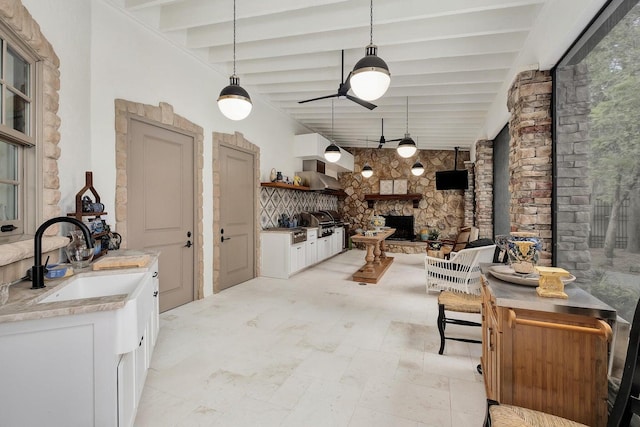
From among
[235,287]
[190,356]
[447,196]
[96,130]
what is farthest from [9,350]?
[447,196]

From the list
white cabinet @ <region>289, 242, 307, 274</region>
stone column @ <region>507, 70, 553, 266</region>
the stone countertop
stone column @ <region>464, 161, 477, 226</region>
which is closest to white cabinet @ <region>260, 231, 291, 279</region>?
white cabinet @ <region>289, 242, 307, 274</region>

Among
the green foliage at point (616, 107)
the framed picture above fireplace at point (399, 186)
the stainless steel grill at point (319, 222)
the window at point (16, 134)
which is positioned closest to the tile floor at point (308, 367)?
the window at point (16, 134)

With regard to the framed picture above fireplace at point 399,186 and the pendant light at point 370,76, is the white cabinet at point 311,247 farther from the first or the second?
the pendant light at point 370,76

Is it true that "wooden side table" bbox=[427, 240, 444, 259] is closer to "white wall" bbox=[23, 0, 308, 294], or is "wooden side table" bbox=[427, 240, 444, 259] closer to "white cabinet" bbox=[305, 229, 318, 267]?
"white cabinet" bbox=[305, 229, 318, 267]

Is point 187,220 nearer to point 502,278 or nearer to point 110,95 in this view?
point 110,95

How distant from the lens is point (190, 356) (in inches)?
104

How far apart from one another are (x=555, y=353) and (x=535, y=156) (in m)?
2.03

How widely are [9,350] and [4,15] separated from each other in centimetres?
177

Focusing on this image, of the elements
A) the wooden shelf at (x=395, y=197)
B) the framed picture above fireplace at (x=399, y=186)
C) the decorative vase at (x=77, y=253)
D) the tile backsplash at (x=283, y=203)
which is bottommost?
the decorative vase at (x=77, y=253)

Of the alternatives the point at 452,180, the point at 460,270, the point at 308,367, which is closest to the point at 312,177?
A: the point at 460,270

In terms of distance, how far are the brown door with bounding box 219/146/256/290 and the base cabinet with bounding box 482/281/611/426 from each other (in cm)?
399

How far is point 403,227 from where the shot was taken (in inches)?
364

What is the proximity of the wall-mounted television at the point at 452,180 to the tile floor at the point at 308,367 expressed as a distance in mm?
5047

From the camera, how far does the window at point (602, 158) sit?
1.74 m
